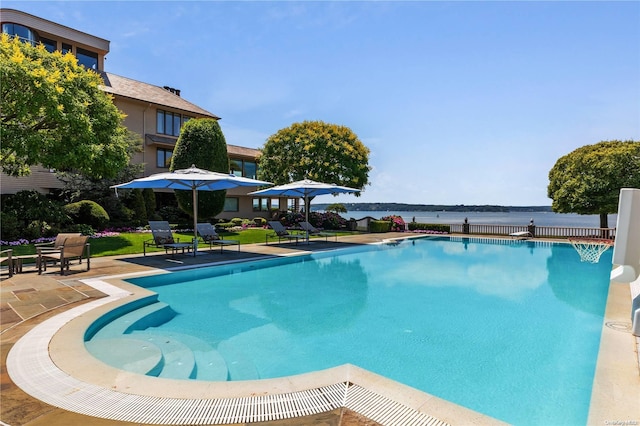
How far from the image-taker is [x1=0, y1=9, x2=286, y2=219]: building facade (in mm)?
20844

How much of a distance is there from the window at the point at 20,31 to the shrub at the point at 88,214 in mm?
11339

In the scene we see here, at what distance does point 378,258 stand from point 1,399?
13.1 m

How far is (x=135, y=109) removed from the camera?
2530cm

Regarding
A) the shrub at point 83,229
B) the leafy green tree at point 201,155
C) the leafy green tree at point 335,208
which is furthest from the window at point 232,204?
the shrub at point 83,229

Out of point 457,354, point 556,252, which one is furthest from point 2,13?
point 556,252

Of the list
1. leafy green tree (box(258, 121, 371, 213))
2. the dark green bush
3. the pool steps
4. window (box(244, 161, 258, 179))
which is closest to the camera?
the pool steps

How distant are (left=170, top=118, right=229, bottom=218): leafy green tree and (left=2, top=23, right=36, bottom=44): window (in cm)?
1063

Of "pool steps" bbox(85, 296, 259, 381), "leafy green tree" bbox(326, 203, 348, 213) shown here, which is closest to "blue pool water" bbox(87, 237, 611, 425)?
"pool steps" bbox(85, 296, 259, 381)

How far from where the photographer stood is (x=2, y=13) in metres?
20.5

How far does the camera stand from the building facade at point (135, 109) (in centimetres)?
2084

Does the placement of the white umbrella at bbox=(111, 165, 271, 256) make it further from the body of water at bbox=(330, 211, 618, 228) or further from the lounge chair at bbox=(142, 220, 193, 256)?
the body of water at bbox=(330, 211, 618, 228)

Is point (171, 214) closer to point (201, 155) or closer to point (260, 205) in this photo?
point (201, 155)

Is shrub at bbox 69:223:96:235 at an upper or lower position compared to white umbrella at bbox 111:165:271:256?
lower

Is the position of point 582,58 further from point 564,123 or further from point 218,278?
point 218,278
